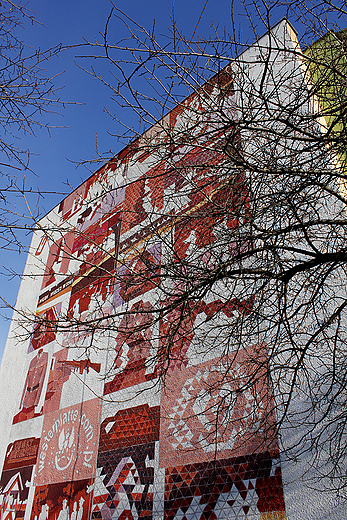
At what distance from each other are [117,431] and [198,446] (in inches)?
53.4

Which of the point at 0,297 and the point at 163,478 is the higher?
the point at 0,297

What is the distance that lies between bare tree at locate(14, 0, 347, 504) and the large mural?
47mm

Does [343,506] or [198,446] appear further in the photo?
[198,446]

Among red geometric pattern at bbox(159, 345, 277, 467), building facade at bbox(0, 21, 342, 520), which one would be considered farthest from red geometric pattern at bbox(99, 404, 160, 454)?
red geometric pattern at bbox(159, 345, 277, 467)

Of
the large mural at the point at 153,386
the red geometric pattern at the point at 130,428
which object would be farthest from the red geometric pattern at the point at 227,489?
the red geometric pattern at the point at 130,428

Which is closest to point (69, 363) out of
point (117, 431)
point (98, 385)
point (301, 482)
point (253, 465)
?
point (98, 385)

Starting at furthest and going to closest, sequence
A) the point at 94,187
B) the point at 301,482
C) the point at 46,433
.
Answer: the point at 94,187
the point at 46,433
the point at 301,482

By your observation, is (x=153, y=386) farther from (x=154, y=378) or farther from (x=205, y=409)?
(x=154, y=378)

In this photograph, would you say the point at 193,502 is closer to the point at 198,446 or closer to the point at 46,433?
the point at 198,446

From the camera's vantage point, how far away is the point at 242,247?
412 cm

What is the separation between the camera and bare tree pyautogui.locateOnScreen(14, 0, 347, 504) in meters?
2.42

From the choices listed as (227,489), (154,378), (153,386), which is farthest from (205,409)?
(153,386)

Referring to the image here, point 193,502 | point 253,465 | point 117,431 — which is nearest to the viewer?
point 253,465

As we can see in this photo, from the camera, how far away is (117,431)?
15.8ft
